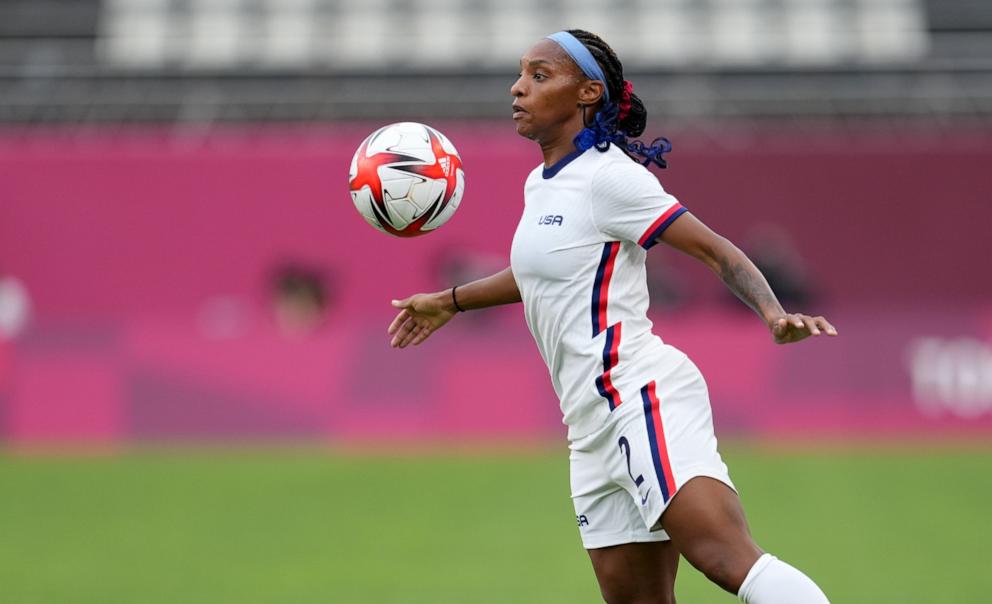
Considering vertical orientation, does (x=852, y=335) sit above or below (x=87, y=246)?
below

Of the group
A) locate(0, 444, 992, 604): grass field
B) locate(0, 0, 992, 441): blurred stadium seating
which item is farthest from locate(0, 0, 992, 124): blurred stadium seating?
locate(0, 444, 992, 604): grass field

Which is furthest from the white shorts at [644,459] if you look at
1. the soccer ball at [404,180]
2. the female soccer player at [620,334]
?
the soccer ball at [404,180]

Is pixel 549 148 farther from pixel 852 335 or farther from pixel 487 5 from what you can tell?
pixel 487 5

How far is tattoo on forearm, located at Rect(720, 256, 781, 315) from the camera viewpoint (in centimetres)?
471

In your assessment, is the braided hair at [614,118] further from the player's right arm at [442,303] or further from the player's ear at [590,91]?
the player's right arm at [442,303]

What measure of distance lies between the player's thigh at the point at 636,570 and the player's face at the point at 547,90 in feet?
4.73

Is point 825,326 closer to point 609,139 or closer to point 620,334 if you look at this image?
point 620,334

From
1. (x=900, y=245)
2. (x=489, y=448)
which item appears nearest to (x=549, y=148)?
(x=489, y=448)

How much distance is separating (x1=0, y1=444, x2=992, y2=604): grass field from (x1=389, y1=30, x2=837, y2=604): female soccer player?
293 cm

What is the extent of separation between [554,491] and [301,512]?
212 cm

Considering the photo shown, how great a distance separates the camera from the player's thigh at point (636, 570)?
198 inches

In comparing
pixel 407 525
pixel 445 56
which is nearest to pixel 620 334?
pixel 407 525

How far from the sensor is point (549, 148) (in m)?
5.15

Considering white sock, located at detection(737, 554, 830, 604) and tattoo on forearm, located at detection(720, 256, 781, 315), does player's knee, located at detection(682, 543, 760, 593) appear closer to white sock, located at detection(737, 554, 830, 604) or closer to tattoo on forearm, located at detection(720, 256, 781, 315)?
white sock, located at detection(737, 554, 830, 604)
